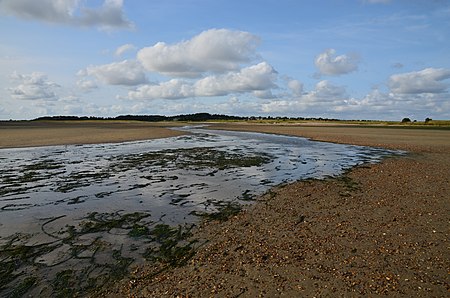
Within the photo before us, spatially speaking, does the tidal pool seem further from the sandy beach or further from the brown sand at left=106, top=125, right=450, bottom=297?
the brown sand at left=106, top=125, right=450, bottom=297

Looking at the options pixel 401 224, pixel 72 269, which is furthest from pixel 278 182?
pixel 72 269

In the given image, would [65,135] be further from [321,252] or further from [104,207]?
[321,252]

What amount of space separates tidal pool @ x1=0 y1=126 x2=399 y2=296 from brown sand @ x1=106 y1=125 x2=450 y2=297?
975 millimetres

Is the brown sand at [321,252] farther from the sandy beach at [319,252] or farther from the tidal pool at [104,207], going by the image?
the tidal pool at [104,207]

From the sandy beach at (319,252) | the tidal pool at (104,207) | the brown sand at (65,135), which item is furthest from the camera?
the brown sand at (65,135)

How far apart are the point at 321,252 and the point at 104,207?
7868 millimetres

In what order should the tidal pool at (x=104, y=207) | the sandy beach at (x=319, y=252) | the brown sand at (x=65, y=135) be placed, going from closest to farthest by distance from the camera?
the sandy beach at (x=319, y=252) < the tidal pool at (x=104, y=207) < the brown sand at (x=65, y=135)

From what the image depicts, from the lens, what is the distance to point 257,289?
573 centimetres

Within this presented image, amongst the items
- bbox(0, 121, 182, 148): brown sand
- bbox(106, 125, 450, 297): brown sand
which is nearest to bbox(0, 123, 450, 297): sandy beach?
bbox(106, 125, 450, 297): brown sand

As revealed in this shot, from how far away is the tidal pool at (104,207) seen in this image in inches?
263

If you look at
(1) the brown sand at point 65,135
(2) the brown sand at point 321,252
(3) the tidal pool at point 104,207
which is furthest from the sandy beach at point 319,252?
(1) the brown sand at point 65,135

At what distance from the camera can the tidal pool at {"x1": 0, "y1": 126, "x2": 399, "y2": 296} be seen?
6688mm

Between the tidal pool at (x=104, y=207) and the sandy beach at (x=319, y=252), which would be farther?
the tidal pool at (x=104, y=207)

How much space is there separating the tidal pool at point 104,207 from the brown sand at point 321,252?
0.97 m
